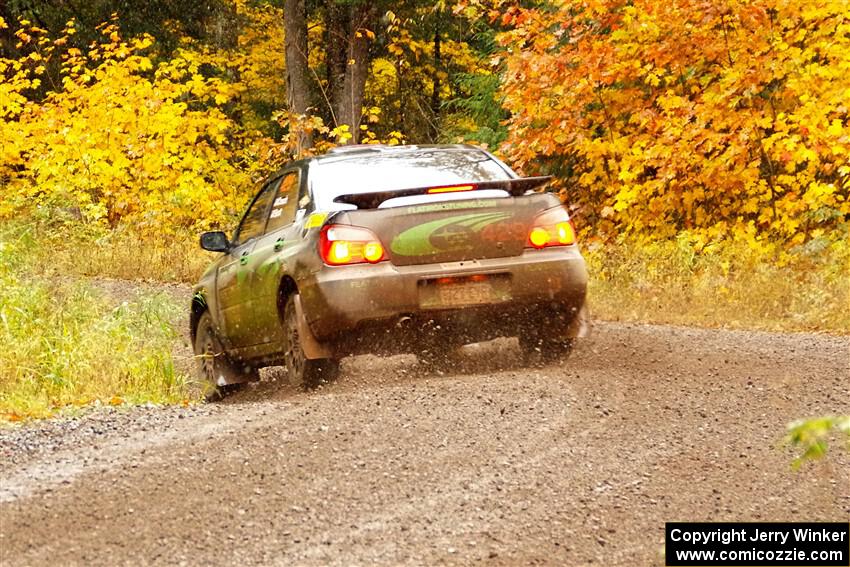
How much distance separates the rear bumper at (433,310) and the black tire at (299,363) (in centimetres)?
26

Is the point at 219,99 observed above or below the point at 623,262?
above

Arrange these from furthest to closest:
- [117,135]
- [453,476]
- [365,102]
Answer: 1. [365,102]
2. [117,135]
3. [453,476]

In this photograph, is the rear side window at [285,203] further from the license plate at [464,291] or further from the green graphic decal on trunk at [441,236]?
the license plate at [464,291]

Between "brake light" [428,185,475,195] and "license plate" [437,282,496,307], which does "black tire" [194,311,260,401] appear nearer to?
"license plate" [437,282,496,307]

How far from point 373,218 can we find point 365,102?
29978 millimetres

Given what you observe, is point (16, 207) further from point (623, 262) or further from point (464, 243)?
point (464, 243)

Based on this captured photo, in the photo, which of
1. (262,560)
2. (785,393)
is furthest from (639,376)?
(262,560)

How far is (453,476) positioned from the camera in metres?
5.82

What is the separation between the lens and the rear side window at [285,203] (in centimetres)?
926

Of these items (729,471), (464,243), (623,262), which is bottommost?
(623,262)

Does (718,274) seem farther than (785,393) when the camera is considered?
Yes

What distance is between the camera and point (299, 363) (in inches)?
346

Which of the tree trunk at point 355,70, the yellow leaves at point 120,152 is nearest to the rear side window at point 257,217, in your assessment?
the yellow leaves at point 120,152

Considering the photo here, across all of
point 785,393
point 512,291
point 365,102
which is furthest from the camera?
point 365,102
